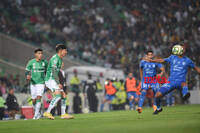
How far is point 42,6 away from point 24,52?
705 centimetres

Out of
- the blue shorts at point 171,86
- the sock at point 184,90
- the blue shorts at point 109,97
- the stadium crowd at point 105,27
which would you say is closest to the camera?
the sock at point 184,90

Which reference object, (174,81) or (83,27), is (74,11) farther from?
(174,81)

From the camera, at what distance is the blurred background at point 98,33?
3106cm

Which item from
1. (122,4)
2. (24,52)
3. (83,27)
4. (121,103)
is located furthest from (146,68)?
(122,4)

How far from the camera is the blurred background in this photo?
1223 inches

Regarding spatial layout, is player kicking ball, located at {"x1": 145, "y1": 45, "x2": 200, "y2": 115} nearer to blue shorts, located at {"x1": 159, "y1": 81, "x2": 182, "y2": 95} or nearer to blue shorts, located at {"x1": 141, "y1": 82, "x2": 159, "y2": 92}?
blue shorts, located at {"x1": 159, "y1": 81, "x2": 182, "y2": 95}

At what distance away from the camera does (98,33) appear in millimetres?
37812

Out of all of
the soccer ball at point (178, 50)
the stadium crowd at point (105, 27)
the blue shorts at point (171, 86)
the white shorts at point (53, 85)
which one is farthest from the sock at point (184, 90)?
the stadium crowd at point (105, 27)

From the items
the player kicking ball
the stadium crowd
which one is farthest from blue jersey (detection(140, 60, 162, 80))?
the stadium crowd

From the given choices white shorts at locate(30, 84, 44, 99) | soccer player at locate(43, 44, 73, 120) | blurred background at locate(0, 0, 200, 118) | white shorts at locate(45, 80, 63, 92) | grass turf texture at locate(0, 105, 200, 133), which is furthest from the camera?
blurred background at locate(0, 0, 200, 118)

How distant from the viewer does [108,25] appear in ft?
129

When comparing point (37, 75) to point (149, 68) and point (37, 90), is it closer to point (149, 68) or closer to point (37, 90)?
point (37, 90)

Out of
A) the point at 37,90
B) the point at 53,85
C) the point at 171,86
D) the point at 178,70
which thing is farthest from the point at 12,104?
the point at 178,70

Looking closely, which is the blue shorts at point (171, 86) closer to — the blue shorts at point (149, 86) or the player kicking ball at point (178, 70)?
the player kicking ball at point (178, 70)
